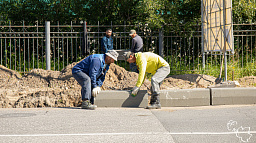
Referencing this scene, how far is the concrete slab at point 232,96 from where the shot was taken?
8.64 metres

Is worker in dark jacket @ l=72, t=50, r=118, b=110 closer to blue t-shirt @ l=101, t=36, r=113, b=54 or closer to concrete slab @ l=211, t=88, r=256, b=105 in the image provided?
concrete slab @ l=211, t=88, r=256, b=105

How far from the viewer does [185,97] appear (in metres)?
8.56

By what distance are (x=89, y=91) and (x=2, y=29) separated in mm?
8233

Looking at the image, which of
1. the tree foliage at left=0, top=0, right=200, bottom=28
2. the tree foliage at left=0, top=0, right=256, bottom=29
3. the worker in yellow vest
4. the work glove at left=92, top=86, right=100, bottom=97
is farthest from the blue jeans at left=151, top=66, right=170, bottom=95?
the tree foliage at left=0, top=0, right=200, bottom=28

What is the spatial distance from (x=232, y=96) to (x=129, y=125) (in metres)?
3.81

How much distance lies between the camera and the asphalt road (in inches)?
196

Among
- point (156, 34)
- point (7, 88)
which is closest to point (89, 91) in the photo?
point (7, 88)

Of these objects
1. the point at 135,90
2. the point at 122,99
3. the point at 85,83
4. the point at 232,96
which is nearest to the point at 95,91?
the point at 85,83

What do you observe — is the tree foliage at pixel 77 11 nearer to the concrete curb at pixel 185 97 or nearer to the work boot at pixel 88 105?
the concrete curb at pixel 185 97

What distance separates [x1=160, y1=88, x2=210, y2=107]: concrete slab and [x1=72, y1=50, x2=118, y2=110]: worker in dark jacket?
5.54ft

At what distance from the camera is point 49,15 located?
582 inches

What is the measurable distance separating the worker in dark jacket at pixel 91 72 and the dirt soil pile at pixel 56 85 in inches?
39.0

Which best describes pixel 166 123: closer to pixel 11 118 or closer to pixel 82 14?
pixel 11 118

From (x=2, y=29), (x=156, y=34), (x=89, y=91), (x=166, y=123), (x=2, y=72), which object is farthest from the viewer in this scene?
(x=2, y=29)
